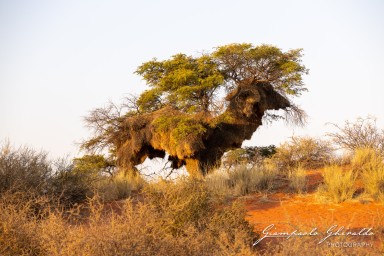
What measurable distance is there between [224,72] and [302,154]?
550cm

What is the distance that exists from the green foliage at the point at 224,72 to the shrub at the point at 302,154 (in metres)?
3.18

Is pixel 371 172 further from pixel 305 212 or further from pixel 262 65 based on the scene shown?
pixel 262 65

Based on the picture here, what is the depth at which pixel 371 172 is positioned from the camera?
1288cm

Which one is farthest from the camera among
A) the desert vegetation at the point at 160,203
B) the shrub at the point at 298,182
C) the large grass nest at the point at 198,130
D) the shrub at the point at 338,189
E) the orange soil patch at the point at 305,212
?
the large grass nest at the point at 198,130

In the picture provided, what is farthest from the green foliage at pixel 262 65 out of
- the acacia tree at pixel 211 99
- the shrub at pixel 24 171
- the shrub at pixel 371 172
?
the shrub at pixel 24 171

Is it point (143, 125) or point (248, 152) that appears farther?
point (248, 152)

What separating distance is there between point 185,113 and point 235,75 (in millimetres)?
2964

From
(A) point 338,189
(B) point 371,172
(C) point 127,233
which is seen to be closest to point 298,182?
(A) point 338,189

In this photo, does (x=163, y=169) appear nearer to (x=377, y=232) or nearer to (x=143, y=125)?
(x=143, y=125)

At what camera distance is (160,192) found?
898 centimetres

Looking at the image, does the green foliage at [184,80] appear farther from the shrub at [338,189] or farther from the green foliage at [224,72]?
the shrub at [338,189]

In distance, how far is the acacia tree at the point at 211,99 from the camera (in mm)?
20109

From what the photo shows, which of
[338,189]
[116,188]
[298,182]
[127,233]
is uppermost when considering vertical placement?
[127,233]

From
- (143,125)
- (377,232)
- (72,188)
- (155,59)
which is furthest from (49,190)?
(155,59)
